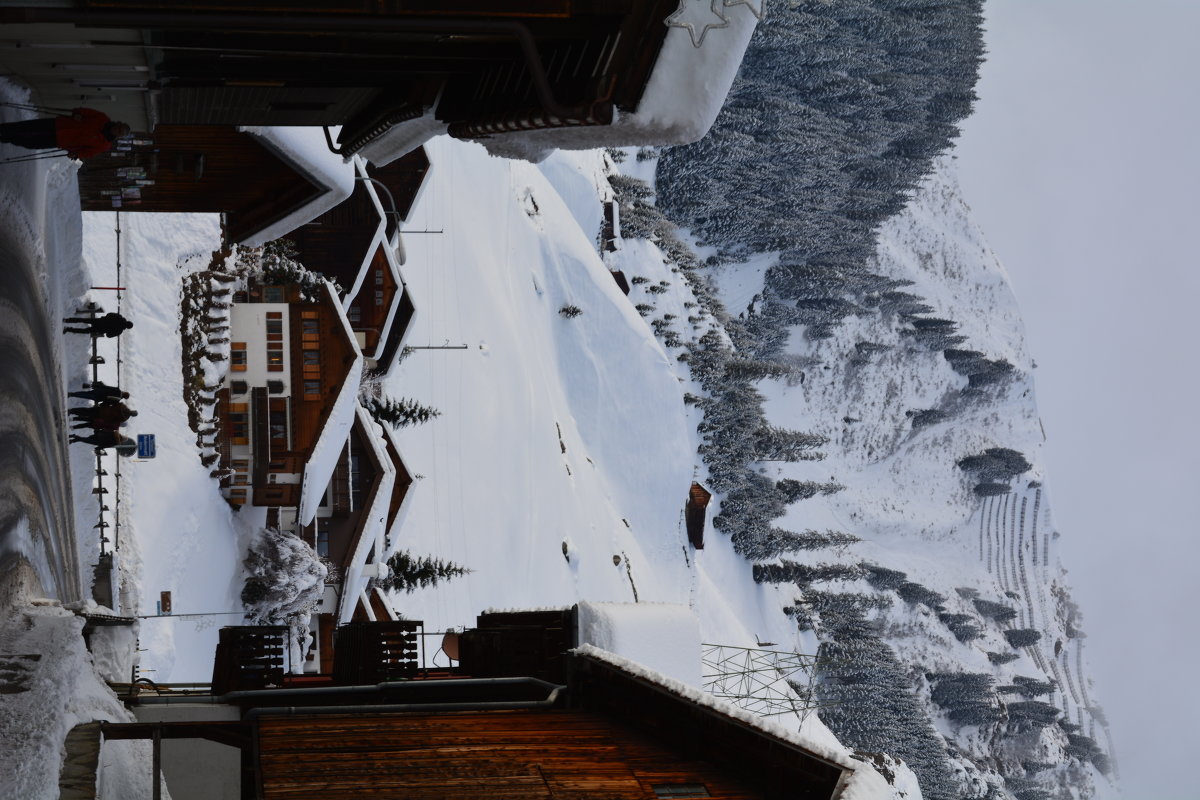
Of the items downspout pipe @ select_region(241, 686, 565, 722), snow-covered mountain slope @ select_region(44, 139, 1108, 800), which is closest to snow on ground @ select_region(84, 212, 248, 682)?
snow-covered mountain slope @ select_region(44, 139, 1108, 800)

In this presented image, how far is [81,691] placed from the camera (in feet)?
41.7

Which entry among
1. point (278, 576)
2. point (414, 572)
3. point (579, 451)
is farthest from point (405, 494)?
point (579, 451)

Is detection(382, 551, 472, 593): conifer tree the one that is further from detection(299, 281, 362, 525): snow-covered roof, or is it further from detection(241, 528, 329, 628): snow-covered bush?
detection(241, 528, 329, 628): snow-covered bush

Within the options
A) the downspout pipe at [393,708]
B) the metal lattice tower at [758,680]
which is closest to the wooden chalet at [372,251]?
the metal lattice tower at [758,680]

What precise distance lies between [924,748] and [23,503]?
88.4 metres

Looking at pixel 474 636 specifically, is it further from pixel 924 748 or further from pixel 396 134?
pixel 924 748

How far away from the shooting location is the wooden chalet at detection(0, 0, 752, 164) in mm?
10789

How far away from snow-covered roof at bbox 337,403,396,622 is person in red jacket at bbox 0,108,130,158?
1469 cm

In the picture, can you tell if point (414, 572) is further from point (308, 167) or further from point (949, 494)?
point (949, 494)

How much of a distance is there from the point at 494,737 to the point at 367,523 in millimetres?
20337

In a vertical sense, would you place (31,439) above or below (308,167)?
below

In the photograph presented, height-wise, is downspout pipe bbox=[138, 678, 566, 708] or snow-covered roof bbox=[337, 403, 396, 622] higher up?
snow-covered roof bbox=[337, 403, 396, 622]

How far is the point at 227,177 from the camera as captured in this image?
22.8 metres

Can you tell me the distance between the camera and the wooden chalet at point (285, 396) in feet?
88.3
